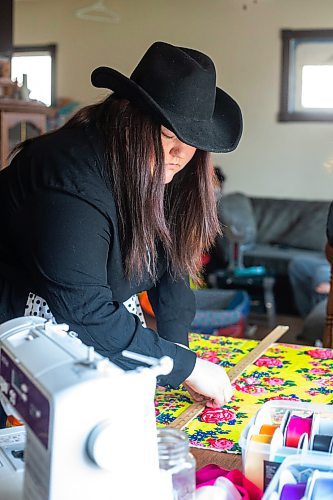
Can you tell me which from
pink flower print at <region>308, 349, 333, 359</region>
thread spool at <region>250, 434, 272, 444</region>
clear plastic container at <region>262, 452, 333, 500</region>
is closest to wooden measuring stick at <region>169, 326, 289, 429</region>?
pink flower print at <region>308, 349, 333, 359</region>

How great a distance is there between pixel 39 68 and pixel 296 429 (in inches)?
276

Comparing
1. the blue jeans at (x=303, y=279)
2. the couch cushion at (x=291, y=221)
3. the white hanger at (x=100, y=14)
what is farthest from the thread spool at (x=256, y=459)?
the white hanger at (x=100, y=14)

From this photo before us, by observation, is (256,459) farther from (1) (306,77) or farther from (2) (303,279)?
(1) (306,77)

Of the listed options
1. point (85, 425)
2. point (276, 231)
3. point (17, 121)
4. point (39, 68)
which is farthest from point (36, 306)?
point (39, 68)

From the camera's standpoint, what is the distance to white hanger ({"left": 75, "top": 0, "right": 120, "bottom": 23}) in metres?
7.16

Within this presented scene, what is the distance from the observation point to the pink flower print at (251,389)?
63.6 inches

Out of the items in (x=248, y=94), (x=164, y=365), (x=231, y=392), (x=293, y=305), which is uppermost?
(x=248, y=94)

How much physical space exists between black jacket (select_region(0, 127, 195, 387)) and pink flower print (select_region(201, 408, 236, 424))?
0.10 meters

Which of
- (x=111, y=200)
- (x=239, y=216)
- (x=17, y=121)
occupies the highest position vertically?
(x=17, y=121)

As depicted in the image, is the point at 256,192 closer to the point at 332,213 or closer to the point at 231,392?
the point at 332,213

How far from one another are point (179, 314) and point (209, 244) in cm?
19

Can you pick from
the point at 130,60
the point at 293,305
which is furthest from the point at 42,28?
the point at 293,305

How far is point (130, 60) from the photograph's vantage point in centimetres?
722

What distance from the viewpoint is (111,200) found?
1415 mm
